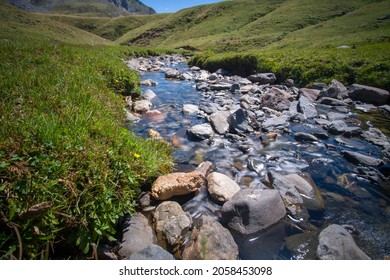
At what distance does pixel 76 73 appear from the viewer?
7.59m

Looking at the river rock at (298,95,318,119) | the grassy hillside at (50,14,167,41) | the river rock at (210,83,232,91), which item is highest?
the grassy hillside at (50,14,167,41)

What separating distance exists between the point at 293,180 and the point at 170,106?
7.72 meters

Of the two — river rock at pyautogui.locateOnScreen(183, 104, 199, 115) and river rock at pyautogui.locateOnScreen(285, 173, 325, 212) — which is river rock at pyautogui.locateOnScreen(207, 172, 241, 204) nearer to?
river rock at pyautogui.locateOnScreen(285, 173, 325, 212)

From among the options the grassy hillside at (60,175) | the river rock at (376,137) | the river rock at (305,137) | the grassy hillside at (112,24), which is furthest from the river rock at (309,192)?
the grassy hillside at (112,24)

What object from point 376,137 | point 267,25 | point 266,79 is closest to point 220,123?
point 376,137

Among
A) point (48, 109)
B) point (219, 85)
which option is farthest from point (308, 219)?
point (219, 85)

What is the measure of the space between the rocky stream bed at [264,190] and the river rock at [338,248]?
1 cm

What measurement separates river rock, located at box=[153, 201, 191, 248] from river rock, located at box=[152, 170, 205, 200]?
247 millimetres

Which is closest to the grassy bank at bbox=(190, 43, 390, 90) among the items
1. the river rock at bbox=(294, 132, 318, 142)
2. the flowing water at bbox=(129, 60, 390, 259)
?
the flowing water at bbox=(129, 60, 390, 259)

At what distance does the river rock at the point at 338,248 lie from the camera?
3104 mm

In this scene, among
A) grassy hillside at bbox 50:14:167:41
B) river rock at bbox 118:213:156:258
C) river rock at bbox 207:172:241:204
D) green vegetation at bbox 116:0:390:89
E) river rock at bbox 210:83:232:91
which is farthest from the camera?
grassy hillside at bbox 50:14:167:41

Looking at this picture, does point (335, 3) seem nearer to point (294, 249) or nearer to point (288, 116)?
point (288, 116)

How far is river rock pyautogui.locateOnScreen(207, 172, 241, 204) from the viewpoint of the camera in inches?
177

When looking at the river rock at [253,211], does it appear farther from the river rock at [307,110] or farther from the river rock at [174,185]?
the river rock at [307,110]
